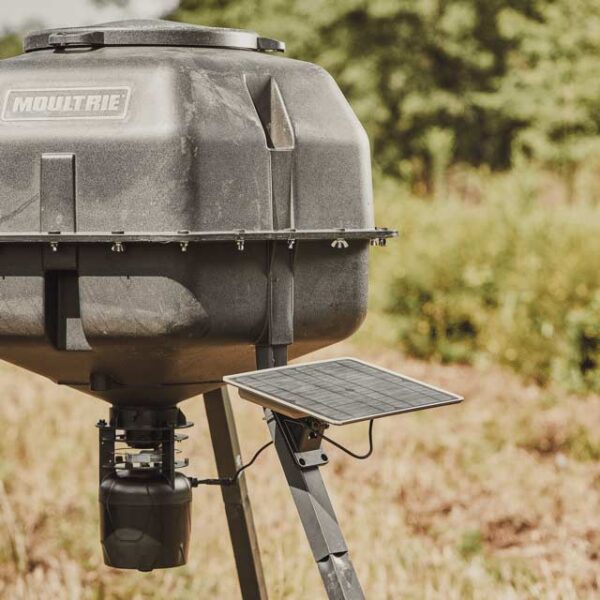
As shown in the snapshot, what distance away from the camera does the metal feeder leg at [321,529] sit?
283cm

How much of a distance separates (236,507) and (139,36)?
1.35m

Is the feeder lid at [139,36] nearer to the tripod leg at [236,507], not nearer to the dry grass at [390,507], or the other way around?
the tripod leg at [236,507]

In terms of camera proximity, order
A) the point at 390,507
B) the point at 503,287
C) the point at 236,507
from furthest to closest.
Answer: the point at 503,287 → the point at 390,507 → the point at 236,507

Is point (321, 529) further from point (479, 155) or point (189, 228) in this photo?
point (479, 155)

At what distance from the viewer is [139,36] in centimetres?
313

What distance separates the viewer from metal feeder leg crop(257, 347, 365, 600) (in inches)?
111

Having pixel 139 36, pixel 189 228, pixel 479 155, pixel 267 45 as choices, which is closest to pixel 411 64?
pixel 479 155

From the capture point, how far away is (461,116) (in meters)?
25.8

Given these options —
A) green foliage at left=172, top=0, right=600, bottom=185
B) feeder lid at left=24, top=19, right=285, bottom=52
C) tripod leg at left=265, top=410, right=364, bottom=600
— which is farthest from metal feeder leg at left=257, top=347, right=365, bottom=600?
green foliage at left=172, top=0, right=600, bottom=185

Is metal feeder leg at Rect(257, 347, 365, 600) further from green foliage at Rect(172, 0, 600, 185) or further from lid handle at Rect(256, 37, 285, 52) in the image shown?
green foliage at Rect(172, 0, 600, 185)

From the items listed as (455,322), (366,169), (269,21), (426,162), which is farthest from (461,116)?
(366,169)

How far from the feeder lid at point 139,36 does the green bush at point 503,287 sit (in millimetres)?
5544

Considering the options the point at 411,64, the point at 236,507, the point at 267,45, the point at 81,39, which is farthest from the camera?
the point at 411,64

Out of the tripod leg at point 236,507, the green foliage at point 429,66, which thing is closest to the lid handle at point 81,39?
the tripod leg at point 236,507
